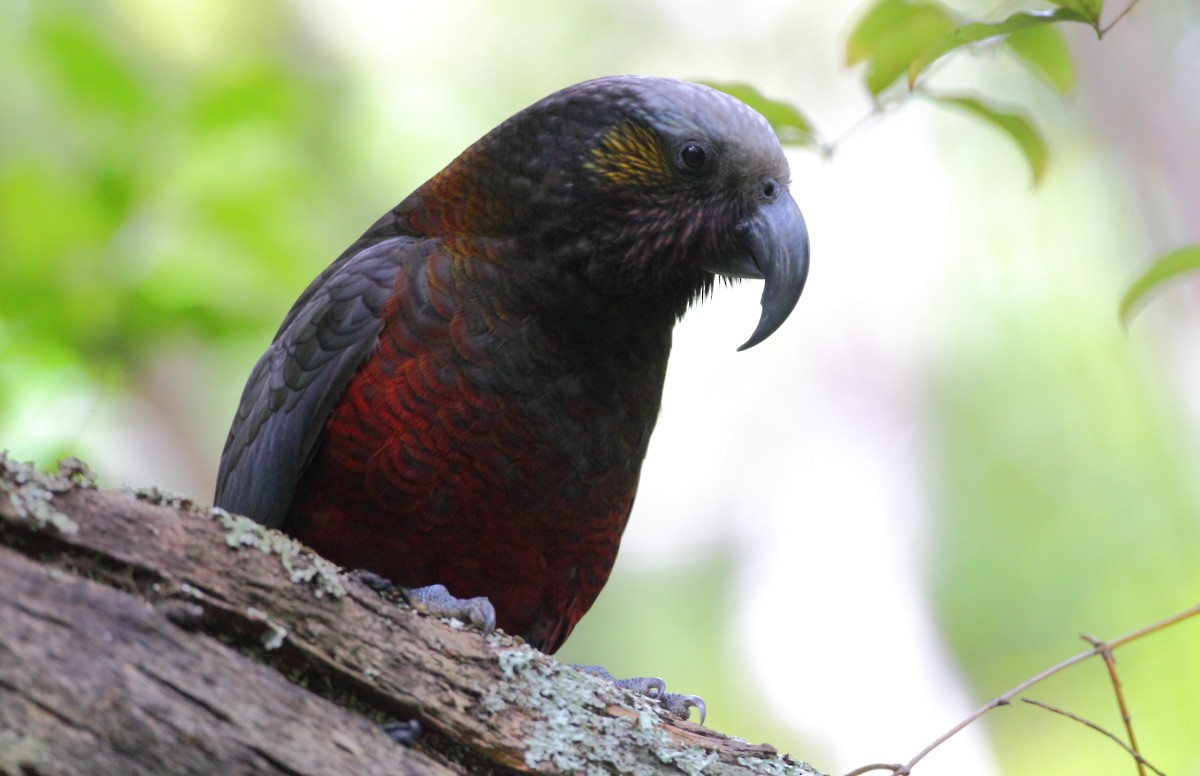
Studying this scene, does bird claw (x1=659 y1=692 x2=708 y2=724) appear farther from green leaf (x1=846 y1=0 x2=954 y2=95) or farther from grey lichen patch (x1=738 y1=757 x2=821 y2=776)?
green leaf (x1=846 y1=0 x2=954 y2=95)

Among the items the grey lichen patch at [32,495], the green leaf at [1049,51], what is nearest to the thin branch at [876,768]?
the grey lichen patch at [32,495]

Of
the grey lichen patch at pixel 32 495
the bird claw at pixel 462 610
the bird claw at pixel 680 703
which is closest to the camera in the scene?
the grey lichen patch at pixel 32 495

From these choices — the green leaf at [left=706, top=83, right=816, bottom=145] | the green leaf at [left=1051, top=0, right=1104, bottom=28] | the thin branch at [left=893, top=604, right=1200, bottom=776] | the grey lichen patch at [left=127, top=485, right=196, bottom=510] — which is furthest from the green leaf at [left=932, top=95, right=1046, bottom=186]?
the grey lichen patch at [left=127, top=485, right=196, bottom=510]

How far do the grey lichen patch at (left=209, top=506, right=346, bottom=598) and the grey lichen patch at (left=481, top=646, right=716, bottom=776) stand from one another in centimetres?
47

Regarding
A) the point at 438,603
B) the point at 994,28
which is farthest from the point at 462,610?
the point at 994,28

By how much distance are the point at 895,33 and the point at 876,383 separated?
9.27 m

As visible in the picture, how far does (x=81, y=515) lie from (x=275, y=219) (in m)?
2.81

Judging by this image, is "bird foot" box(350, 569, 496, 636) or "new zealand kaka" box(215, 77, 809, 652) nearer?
"bird foot" box(350, 569, 496, 636)

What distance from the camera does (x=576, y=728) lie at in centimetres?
257

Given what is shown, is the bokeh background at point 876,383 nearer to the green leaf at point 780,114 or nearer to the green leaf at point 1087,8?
the green leaf at point 780,114

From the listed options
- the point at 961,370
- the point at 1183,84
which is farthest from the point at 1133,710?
the point at 1183,84

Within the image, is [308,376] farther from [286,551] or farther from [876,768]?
[876,768]

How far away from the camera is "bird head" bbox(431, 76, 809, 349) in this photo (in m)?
3.50

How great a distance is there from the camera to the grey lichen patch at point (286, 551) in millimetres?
2328
